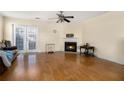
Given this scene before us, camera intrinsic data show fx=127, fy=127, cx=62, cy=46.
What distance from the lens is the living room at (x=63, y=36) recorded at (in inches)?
226

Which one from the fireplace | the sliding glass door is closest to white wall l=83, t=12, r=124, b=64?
the fireplace

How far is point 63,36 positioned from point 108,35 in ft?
14.0

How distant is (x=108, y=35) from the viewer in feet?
20.7

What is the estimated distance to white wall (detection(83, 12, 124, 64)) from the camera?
216 inches

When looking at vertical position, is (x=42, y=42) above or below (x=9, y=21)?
below

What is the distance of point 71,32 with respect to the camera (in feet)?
32.0

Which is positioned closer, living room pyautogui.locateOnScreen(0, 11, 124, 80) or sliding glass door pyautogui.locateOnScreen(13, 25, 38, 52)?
living room pyautogui.locateOnScreen(0, 11, 124, 80)

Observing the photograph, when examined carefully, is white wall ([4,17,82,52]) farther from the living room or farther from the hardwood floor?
the hardwood floor

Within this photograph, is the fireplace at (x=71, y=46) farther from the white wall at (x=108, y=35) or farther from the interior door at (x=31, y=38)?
the interior door at (x=31, y=38)

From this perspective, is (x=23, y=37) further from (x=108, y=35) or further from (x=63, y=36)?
(x=108, y=35)

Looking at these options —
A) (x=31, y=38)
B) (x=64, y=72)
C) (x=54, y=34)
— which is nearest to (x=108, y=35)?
(x=64, y=72)

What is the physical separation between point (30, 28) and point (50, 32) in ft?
5.26
